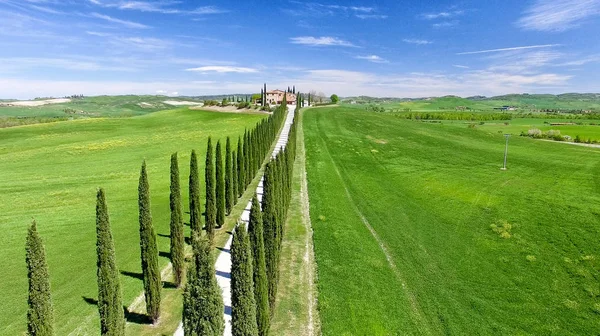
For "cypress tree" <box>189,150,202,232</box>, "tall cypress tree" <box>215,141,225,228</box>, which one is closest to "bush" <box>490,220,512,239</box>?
"tall cypress tree" <box>215,141,225,228</box>

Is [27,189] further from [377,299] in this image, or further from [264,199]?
[377,299]

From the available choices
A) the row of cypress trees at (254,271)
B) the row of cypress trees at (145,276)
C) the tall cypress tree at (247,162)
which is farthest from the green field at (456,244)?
the row of cypress trees at (145,276)

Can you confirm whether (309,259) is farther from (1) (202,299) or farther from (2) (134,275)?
(1) (202,299)

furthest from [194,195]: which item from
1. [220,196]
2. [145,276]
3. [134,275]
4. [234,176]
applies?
[234,176]

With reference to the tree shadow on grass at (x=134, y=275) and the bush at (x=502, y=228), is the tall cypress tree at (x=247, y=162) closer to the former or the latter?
the tree shadow on grass at (x=134, y=275)

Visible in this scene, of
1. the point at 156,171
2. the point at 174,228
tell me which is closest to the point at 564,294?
the point at 174,228

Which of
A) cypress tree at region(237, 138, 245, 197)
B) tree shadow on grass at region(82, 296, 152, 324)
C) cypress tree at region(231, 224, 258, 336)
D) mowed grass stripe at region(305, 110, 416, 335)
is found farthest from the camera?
cypress tree at region(237, 138, 245, 197)

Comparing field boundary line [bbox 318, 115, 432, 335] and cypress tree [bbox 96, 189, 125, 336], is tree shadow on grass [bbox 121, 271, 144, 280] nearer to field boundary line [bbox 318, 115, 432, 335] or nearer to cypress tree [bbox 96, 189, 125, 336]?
cypress tree [bbox 96, 189, 125, 336]
